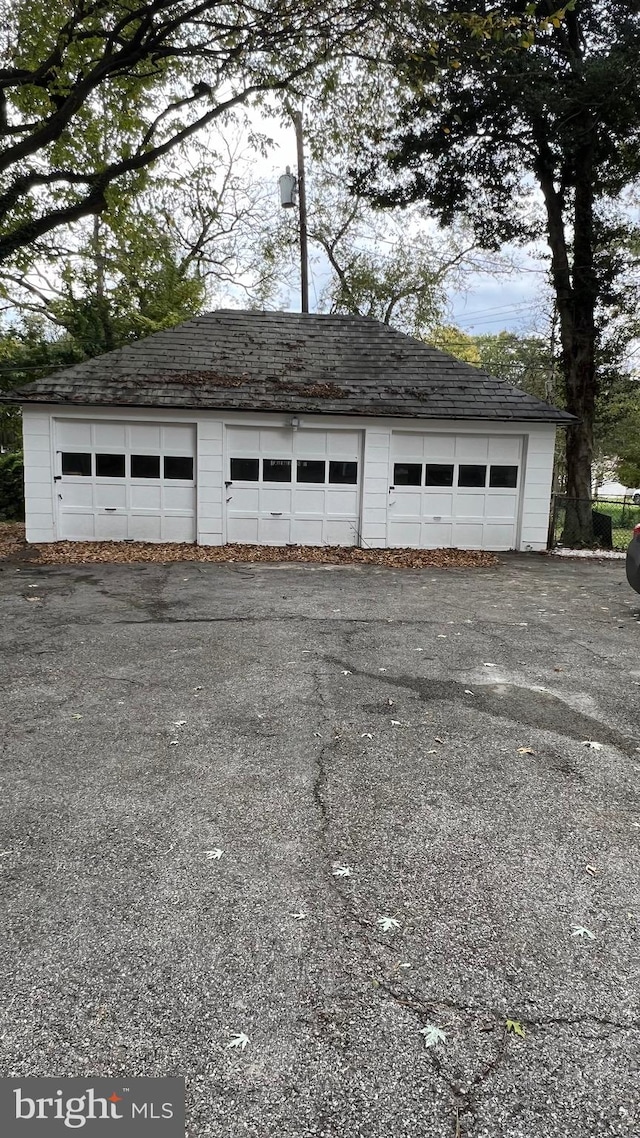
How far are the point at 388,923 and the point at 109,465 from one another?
1115cm

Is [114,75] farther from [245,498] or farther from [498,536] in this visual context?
[498,536]

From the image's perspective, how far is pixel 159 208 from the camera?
18.1 m

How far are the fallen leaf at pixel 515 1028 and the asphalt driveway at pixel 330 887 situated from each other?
0.5 inches

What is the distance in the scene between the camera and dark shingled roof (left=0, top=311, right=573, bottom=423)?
1177 centimetres

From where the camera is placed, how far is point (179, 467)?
40.1 ft

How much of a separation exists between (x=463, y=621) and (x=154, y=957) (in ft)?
17.5

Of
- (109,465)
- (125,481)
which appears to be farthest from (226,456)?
(109,465)

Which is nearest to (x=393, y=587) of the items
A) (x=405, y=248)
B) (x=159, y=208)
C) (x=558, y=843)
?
(x=558, y=843)

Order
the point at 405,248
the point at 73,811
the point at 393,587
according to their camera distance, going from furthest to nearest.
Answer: the point at 405,248, the point at 393,587, the point at 73,811

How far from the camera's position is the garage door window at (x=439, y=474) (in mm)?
12508

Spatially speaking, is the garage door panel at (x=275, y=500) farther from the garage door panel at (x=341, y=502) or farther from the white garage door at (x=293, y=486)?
the garage door panel at (x=341, y=502)

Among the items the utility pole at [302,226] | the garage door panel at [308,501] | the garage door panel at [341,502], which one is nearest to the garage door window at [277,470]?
the garage door panel at [308,501]

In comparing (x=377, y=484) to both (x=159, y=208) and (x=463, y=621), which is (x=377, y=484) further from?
(x=159, y=208)

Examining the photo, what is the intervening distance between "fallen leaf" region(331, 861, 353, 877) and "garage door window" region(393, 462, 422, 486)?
407 inches
